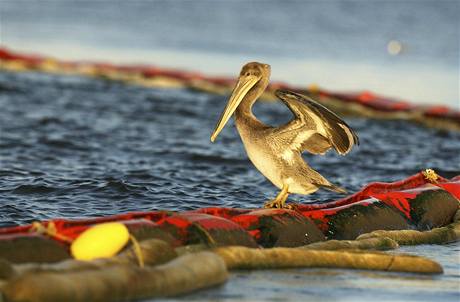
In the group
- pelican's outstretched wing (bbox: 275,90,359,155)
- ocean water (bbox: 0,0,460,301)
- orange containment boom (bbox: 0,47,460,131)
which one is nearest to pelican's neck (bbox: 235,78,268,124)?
pelican's outstretched wing (bbox: 275,90,359,155)

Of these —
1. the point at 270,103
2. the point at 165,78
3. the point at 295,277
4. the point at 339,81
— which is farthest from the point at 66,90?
the point at 295,277

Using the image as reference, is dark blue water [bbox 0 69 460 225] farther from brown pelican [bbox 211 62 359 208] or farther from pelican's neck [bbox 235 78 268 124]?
brown pelican [bbox 211 62 359 208]

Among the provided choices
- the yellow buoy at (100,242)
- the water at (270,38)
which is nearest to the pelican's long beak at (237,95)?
the yellow buoy at (100,242)

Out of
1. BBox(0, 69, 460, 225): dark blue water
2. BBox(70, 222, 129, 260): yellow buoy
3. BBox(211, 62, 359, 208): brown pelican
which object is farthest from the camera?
BBox(0, 69, 460, 225): dark blue water

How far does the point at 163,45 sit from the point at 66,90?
30.0 feet

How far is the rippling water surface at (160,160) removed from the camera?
7.16 m

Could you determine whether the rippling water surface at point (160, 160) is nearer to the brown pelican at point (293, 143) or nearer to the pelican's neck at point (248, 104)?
the brown pelican at point (293, 143)

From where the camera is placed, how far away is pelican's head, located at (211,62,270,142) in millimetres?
8695

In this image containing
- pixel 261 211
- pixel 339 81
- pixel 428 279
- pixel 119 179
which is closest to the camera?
pixel 428 279

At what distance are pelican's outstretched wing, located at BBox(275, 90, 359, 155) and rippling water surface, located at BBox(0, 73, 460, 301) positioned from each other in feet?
3.23

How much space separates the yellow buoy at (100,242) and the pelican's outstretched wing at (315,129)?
1922mm

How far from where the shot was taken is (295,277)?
7051mm

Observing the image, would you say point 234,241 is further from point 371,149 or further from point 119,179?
point 371,149

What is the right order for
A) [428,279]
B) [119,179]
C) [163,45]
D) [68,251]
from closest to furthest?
[68,251], [428,279], [119,179], [163,45]
